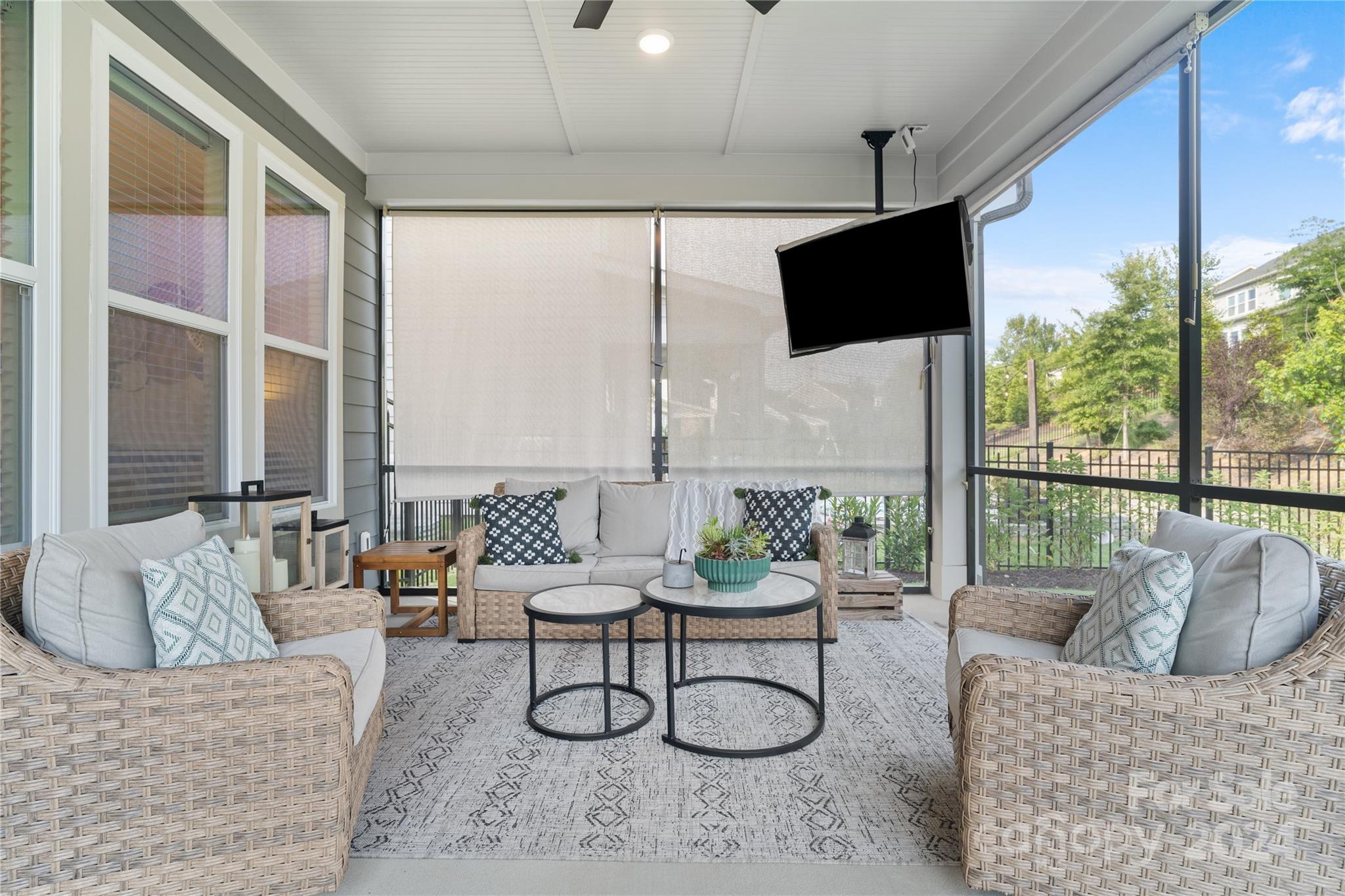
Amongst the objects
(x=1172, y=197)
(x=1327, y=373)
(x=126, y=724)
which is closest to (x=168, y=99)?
(x=126, y=724)

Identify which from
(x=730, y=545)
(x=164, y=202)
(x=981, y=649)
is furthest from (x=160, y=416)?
(x=981, y=649)

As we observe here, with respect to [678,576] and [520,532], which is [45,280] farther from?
[678,576]

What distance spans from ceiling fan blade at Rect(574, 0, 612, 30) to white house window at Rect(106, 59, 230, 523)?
171cm

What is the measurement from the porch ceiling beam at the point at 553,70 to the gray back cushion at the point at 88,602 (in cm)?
260

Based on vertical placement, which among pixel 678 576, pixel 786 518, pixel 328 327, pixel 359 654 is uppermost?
pixel 328 327

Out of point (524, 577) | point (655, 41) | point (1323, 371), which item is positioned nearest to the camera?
point (1323, 371)

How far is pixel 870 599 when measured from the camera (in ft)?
13.0

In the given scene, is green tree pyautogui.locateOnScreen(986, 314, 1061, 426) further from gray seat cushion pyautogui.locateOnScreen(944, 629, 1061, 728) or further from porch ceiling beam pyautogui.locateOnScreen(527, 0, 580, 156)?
porch ceiling beam pyautogui.locateOnScreen(527, 0, 580, 156)

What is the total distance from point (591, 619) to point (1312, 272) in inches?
106

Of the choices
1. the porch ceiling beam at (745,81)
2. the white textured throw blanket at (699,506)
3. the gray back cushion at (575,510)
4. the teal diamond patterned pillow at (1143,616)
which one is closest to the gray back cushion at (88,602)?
the gray back cushion at (575,510)

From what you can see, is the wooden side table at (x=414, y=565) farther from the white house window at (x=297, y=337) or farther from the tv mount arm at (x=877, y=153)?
the tv mount arm at (x=877, y=153)

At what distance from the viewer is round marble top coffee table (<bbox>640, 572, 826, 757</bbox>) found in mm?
2277

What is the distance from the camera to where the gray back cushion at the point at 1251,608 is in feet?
4.84

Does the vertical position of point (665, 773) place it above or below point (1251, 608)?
below
